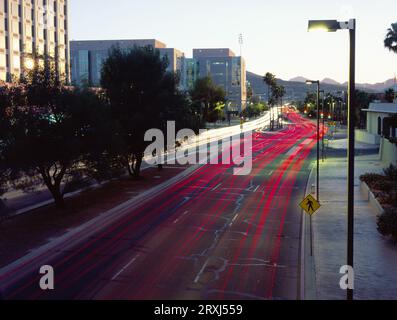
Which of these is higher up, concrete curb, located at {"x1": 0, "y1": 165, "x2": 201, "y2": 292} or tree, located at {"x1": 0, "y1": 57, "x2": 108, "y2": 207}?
tree, located at {"x1": 0, "y1": 57, "x2": 108, "y2": 207}

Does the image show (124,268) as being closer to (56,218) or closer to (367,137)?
(56,218)

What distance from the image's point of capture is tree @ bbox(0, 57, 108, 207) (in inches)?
950

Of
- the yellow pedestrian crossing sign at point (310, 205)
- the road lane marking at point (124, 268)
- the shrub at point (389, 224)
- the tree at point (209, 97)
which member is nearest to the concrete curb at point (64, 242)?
the road lane marking at point (124, 268)

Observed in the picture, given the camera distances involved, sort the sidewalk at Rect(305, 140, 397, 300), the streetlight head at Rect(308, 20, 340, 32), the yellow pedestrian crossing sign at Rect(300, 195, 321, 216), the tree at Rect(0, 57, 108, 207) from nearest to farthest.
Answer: the streetlight head at Rect(308, 20, 340, 32)
the sidewalk at Rect(305, 140, 397, 300)
the yellow pedestrian crossing sign at Rect(300, 195, 321, 216)
the tree at Rect(0, 57, 108, 207)

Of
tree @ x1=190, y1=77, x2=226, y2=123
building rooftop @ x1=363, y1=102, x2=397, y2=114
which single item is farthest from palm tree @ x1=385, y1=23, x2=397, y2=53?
tree @ x1=190, y1=77, x2=226, y2=123

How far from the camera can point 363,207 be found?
2848cm

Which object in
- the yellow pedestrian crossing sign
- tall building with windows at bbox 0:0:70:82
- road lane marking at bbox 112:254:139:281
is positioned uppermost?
tall building with windows at bbox 0:0:70:82

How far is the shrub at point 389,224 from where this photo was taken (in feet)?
67.5

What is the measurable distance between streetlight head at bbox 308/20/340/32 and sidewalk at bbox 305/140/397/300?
7626mm

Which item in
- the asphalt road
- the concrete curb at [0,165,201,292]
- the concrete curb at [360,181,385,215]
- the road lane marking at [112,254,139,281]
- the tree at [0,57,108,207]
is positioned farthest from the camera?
the concrete curb at [360,181,385,215]

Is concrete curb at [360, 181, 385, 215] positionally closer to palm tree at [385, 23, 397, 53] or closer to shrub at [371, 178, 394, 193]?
shrub at [371, 178, 394, 193]

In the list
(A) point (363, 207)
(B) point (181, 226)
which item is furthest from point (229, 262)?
(A) point (363, 207)

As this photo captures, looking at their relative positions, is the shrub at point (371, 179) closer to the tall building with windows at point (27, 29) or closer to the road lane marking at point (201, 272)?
the road lane marking at point (201, 272)

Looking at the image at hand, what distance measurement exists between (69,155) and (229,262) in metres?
11.2
